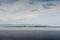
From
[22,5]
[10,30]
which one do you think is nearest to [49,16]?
[22,5]

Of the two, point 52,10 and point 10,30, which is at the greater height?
point 52,10

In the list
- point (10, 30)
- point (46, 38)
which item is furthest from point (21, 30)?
point (46, 38)

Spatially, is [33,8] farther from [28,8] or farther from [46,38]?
[46,38]

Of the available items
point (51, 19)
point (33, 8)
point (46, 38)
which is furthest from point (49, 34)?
point (33, 8)

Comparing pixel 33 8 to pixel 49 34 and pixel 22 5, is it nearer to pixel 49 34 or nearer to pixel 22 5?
pixel 22 5

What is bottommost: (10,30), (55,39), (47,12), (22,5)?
(55,39)

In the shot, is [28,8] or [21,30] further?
[28,8]

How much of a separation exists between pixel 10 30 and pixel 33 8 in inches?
11.8

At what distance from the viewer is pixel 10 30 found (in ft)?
4.30

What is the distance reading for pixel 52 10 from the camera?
1411 millimetres

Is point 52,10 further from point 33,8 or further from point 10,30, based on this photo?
point 10,30

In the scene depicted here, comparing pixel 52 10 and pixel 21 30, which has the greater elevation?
pixel 52 10

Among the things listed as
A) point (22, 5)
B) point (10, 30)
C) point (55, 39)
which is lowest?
point (55, 39)

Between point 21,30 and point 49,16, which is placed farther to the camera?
point 49,16
